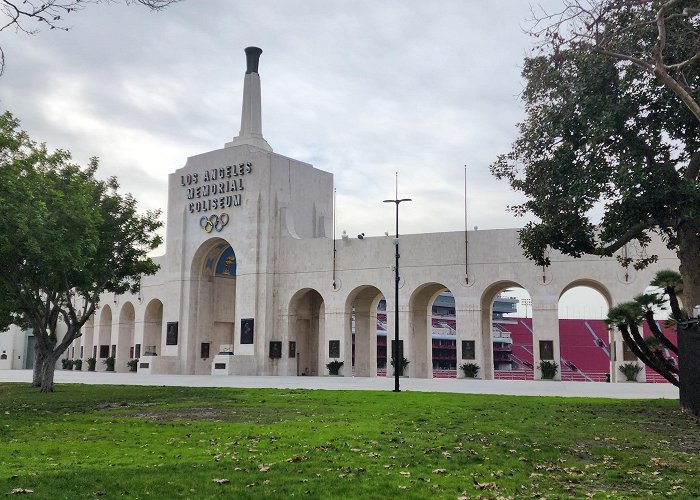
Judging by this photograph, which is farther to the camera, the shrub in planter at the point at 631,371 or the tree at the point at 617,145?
the shrub in planter at the point at 631,371

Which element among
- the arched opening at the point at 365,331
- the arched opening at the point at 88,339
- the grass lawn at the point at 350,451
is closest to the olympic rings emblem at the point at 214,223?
the arched opening at the point at 365,331

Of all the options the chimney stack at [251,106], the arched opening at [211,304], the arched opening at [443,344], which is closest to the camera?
the chimney stack at [251,106]

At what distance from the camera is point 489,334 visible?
4100 centimetres

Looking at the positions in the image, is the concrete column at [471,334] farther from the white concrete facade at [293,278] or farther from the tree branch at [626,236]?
the tree branch at [626,236]

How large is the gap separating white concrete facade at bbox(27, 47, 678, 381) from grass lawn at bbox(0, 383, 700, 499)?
803 inches

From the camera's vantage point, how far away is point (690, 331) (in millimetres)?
16375

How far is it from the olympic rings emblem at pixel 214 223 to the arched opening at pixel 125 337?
13.1 m

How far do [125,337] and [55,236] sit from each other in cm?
3997

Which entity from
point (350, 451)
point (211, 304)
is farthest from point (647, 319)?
point (211, 304)

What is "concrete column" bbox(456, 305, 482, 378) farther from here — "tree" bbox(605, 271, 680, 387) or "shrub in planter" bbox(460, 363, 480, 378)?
"tree" bbox(605, 271, 680, 387)

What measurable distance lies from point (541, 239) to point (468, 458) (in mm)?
10996

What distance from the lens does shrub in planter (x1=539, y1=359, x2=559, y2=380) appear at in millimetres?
37438

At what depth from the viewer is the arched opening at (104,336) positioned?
6062 cm

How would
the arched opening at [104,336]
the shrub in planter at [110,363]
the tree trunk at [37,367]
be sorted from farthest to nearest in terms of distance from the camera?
the arched opening at [104,336]
the shrub in planter at [110,363]
the tree trunk at [37,367]
